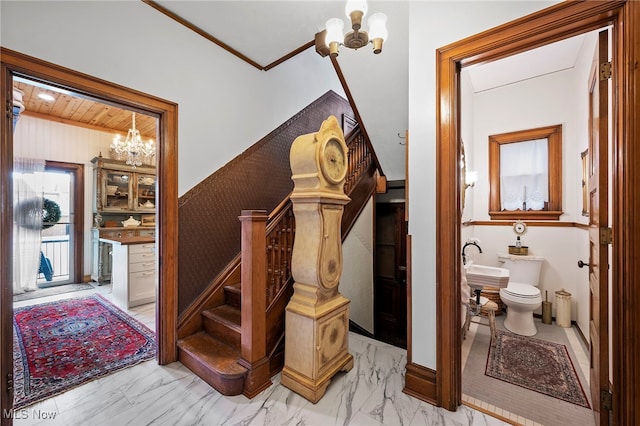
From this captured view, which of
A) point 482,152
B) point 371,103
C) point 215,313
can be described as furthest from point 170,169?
point 482,152

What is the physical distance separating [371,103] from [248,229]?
76.5 inches

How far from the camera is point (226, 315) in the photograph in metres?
2.39

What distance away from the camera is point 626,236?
1.22 metres

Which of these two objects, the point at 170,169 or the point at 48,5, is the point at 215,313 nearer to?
the point at 170,169

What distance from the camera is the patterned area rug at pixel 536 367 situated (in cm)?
195

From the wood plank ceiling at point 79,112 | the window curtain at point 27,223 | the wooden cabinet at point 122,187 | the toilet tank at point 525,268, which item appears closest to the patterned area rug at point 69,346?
the window curtain at point 27,223

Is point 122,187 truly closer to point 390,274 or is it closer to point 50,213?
point 50,213

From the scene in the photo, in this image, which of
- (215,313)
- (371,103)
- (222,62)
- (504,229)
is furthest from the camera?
(504,229)

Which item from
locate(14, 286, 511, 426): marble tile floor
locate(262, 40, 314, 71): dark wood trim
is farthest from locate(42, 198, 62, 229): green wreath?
locate(262, 40, 314, 71): dark wood trim

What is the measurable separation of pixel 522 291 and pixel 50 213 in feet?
22.7

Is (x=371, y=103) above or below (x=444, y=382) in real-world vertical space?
above

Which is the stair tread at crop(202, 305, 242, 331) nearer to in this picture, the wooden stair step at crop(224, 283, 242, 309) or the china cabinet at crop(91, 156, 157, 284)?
the wooden stair step at crop(224, 283, 242, 309)

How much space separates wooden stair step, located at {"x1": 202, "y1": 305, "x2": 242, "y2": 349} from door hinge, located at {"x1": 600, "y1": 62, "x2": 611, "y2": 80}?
9.09 feet

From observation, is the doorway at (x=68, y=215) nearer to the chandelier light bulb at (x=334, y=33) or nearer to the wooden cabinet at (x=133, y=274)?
the wooden cabinet at (x=133, y=274)
